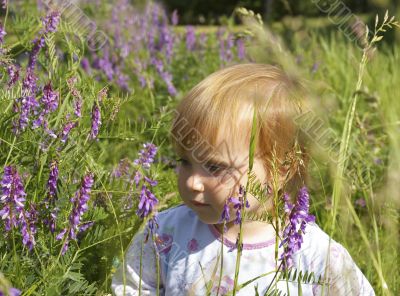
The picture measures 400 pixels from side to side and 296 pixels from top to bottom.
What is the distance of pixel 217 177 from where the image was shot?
1.89 metres

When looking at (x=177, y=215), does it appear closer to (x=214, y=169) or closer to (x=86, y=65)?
(x=214, y=169)

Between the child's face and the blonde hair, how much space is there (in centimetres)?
3

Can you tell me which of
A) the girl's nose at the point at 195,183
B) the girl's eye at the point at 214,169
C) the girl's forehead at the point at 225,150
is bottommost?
the girl's nose at the point at 195,183

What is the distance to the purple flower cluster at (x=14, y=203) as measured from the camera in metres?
1.47

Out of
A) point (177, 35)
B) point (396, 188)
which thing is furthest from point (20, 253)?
point (177, 35)

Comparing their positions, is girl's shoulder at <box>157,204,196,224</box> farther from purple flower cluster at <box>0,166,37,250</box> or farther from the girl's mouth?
purple flower cluster at <box>0,166,37,250</box>

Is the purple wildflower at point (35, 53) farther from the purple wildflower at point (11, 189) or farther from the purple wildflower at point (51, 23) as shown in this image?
the purple wildflower at point (11, 189)

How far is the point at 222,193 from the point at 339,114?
212cm

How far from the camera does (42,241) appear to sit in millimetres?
1763

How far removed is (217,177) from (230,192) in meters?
0.05

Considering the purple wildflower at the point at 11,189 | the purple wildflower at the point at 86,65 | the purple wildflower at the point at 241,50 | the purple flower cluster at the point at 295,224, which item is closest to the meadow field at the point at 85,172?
the purple wildflower at the point at 11,189

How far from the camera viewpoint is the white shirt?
201 cm

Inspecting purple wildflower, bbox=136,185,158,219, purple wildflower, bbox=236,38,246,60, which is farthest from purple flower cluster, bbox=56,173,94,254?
purple wildflower, bbox=236,38,246,60

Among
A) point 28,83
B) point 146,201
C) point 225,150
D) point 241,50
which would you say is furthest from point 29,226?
point 241,50
